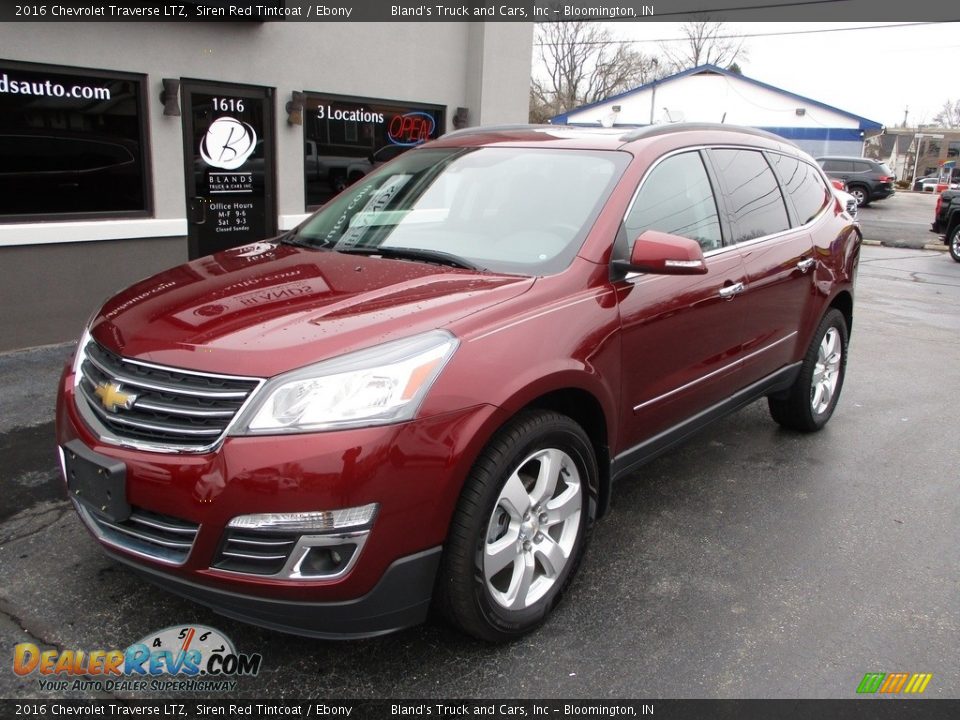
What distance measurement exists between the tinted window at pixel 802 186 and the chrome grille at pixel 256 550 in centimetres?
365

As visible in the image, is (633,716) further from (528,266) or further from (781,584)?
(528,266)

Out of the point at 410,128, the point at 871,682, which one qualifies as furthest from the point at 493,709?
the point at 410,128

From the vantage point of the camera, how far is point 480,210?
360 cm

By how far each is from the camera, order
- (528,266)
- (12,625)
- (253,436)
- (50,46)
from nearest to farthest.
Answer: (253,436), (12,625), (528,266), (50,46)

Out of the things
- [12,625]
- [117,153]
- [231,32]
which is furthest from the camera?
[231,32]

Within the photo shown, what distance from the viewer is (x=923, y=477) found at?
4.61 meters

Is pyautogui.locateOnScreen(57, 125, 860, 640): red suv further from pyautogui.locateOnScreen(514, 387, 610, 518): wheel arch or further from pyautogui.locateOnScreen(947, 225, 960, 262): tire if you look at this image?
pyautogui.locateOnScreen(947, 225, 960, 262): tire

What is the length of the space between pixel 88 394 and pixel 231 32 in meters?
5.86

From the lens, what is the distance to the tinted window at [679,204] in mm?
3449

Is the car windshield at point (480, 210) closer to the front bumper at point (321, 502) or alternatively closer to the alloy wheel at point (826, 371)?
the front bumper at point (321, 502)

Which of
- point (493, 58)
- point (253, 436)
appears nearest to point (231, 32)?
point (493, 58)

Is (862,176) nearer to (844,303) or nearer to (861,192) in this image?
(861,192)

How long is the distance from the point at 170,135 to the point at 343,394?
580 centimetres

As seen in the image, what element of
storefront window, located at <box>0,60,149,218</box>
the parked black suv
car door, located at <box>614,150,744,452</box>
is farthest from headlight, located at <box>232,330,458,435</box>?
the parked black suv
